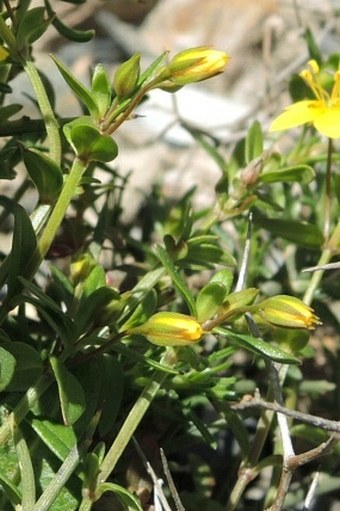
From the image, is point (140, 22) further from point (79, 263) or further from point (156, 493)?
point (156, 493)

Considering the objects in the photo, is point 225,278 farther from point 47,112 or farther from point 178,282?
point 47,112

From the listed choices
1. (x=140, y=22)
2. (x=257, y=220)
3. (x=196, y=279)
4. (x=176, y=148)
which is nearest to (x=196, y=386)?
(x=257, y=220)

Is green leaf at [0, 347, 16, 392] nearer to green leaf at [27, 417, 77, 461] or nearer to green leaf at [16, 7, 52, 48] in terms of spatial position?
green leaf at [27, 417, 77, 461]

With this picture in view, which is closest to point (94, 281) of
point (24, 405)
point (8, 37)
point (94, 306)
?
point (94, 306)

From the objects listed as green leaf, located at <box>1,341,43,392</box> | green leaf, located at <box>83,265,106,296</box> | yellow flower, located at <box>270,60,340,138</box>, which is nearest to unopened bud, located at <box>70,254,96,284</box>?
green leaf, located at <box>83,265,106,296</box>

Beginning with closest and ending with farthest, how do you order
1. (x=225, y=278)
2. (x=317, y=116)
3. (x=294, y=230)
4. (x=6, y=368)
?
1. (x=6, y=368)
2. (x=225, y=278)
3. (x=317, y=116)
4. (x=294, y=230)

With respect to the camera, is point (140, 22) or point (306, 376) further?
point (140, 22)
